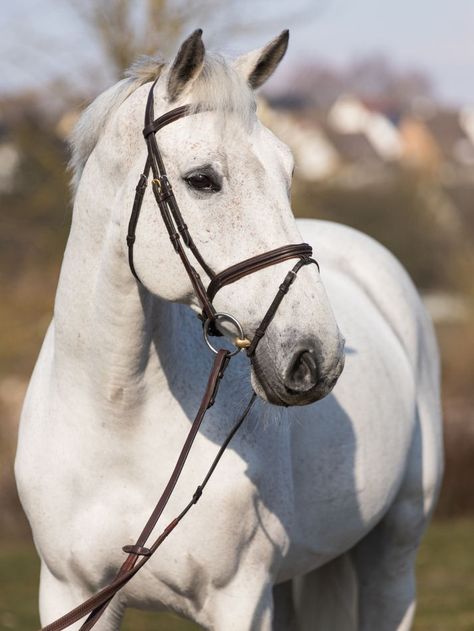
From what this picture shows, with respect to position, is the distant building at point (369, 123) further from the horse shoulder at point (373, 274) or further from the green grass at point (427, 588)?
the horse shoulder at point (373, 274)

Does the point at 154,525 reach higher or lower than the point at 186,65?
lower

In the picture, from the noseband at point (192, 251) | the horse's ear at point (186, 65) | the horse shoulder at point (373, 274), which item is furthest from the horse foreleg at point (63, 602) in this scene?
the horse shoulder at point (373, 274)

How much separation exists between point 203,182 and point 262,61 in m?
0.47

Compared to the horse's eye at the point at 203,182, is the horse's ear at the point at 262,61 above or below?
above

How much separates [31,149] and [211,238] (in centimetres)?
1186

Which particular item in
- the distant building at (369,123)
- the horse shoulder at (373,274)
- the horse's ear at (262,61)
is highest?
the distant building at (369,123)

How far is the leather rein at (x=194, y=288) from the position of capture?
2.52 metres

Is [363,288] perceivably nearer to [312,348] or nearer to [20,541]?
[312,348]

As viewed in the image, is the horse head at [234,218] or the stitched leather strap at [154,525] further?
the stitched leather strap at [154,525]

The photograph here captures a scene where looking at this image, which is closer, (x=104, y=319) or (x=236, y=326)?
(x=236, y=326)

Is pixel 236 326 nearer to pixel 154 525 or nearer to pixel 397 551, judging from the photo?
pixel 154 525

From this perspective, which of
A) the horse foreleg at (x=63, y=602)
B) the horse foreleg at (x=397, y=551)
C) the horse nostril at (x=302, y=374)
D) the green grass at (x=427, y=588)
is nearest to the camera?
the horse nostril at (x=302, y=374)

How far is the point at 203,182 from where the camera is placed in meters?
2.59

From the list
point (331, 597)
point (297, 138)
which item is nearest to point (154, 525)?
point (331, 597)
